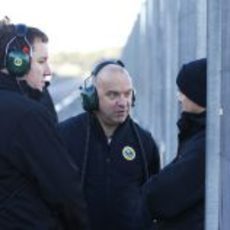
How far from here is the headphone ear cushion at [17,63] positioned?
436 cm

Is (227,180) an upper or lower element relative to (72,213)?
upper

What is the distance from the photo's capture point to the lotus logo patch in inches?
214

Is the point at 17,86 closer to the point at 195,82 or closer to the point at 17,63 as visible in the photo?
the point at 17,63

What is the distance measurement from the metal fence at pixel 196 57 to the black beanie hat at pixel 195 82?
0.22 meters

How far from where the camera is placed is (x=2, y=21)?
468 cm

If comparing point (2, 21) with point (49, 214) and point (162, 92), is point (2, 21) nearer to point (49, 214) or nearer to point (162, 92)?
point (49, 214)

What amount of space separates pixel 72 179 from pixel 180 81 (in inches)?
33.5

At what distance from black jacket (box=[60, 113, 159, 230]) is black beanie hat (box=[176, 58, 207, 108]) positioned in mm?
752

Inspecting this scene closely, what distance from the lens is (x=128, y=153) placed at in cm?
546

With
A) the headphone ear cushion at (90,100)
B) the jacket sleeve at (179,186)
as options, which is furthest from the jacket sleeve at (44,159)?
the headphone ear cushion at (90,100)

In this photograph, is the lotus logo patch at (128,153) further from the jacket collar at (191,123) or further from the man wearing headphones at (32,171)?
the man wearing headphones at (32,171)

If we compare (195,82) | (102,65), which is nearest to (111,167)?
(102,65)

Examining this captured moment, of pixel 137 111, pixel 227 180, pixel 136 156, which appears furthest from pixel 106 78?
pixel 137 111

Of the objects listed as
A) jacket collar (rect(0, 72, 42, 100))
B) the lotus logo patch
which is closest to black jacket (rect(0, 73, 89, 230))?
jacket collar (rect(0, 72, 42, 100))
